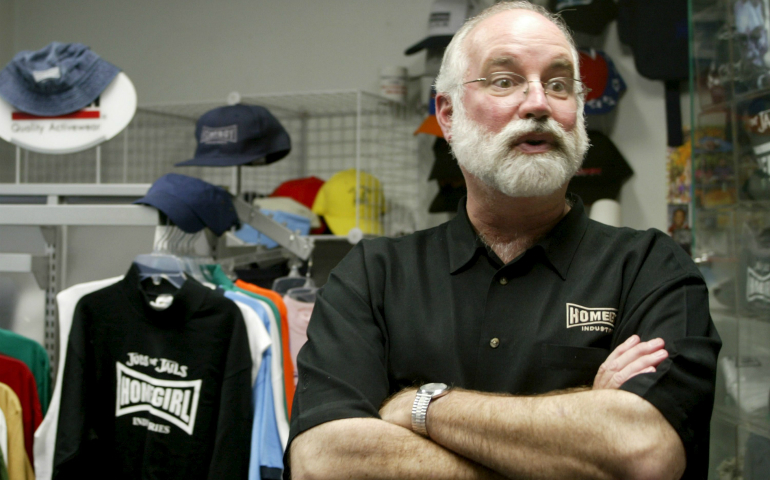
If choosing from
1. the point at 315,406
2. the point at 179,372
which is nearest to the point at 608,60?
the point at 179,372

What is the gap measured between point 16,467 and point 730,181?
1990mm

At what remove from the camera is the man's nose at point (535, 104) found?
118cm

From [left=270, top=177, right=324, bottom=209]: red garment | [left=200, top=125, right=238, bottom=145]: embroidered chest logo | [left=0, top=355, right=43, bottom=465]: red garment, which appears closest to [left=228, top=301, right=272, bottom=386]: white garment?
[left=0, top=355, right=43, bottom=465]: red garment

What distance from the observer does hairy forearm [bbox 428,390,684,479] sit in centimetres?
93

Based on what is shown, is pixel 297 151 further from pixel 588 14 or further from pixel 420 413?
pixel 420 413

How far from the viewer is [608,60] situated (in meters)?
3.16

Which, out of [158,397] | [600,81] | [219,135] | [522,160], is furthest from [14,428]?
[600,81]

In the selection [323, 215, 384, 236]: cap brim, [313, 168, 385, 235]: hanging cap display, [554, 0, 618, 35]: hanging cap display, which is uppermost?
[554, 0, 618, 35]: hanging cap display

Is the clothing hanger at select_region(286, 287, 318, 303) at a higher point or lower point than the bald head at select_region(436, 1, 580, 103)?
lower

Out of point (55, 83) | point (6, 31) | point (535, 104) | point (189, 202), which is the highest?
point (6, 31)

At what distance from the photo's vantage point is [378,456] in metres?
1.02

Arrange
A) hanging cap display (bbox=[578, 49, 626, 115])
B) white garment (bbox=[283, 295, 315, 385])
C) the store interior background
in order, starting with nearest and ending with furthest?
1. white garment (bbox=[283, 295, 315, 385])
2. hanging cap display (bbox=[578, 49, 626, 115])
3. the store interior background

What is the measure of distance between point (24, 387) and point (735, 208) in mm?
1931

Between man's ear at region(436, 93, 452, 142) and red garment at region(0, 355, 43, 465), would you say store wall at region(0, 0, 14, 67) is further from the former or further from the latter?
man's ear at region(436, 93, 452, 142)
